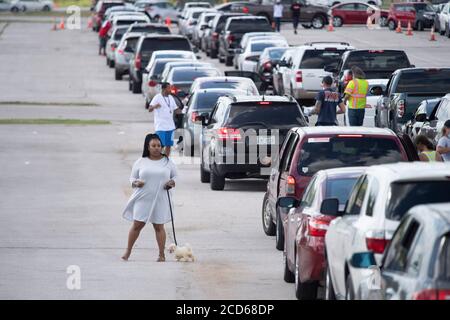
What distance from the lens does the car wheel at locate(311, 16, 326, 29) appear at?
3002 inches

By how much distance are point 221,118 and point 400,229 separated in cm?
1534

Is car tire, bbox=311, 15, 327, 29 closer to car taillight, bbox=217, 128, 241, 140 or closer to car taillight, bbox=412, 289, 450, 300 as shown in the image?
car taillight, bbox=217, 128, 241, 140

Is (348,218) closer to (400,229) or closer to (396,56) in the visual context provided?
(400,229)

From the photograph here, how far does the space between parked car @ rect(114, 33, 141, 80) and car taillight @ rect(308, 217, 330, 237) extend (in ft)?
128

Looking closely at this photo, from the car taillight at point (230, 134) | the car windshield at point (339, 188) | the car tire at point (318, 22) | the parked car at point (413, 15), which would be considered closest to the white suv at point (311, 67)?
the car taillight at point (230, 134)

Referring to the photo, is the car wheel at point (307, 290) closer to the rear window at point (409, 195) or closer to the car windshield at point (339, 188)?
the car windshield at point (339, 188)

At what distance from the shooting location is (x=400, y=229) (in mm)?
10125

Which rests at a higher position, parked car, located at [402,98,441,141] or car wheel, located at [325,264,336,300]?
car wheel, located at [325,264,336,300]

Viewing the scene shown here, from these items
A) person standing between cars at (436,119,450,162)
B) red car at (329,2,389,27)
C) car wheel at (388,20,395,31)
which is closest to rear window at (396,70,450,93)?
person standing between cars at (436,119,450,162)

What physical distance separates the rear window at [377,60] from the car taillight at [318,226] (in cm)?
2068

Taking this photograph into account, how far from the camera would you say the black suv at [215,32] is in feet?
206

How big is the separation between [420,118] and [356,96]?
14.8 feet

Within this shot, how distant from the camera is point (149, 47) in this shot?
4803cm

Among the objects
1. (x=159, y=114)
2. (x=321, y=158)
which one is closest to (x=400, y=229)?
(x=321, y=158)
